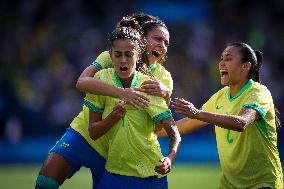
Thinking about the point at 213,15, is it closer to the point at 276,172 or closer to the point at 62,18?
the point at 62,18

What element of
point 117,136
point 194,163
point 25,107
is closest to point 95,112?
point 117,136

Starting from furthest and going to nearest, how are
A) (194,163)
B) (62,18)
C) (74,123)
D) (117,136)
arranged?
(62,18) < (194,163) < (74,123) < (117,136)

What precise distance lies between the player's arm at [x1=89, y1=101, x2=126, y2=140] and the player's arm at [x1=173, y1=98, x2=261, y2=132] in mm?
471

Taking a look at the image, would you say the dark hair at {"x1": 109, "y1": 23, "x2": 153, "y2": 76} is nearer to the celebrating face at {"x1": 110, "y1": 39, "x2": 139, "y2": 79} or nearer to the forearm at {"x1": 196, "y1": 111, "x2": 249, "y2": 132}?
the celebrating face at {"x1": 110, "y1": 39, "x2": 139, "y2": 79}

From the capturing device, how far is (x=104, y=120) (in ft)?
17.0

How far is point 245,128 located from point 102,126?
1192 millimetres

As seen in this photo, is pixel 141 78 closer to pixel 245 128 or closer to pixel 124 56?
pixel 124 56

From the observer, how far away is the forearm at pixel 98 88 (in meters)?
5.20

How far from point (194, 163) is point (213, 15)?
541cm

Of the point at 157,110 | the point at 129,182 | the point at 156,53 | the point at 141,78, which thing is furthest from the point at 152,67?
the point at 129,182

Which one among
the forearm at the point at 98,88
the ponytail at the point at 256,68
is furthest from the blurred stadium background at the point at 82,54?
the forearm at the point at 98,88

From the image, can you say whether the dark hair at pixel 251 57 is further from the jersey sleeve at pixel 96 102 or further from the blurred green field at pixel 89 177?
the blurred green field at pixel 89 177

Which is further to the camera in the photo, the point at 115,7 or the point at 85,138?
the point at 115,7

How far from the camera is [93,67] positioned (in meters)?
5.87
